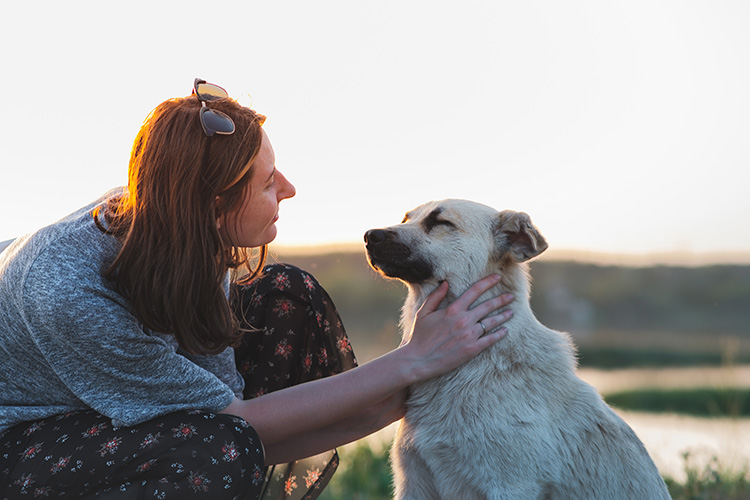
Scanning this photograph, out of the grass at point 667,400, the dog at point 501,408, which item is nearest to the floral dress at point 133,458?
the dog at point 501,408

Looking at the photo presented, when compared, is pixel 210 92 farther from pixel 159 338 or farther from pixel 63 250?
pixel 159 338

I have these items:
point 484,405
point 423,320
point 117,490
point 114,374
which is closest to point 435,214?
point 423,320

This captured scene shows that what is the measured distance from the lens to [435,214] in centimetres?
251

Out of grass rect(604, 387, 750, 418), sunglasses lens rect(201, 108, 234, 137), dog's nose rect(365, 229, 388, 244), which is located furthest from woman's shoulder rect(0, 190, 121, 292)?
grass rect(604, 387, 750, 418)

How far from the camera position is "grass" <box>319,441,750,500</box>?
3633mm

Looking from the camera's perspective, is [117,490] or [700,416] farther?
[700,416]

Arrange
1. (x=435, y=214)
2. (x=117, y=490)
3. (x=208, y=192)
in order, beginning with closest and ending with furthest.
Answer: (x=117, y=490) → (x=208, y=192) → (x=435, y=214)

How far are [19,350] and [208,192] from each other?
2.46 ft

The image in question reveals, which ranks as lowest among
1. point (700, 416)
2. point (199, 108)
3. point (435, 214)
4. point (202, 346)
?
point (700, 416)

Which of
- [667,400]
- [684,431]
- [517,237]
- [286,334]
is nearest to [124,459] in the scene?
[286,334]

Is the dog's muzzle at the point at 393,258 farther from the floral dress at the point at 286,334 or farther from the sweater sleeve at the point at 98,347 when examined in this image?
the sweater sleeve at the point at 98,347

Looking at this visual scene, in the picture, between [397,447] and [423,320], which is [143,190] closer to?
[423,320]

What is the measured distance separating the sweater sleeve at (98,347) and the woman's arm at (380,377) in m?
0.25

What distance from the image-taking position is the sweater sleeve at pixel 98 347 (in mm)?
1912
